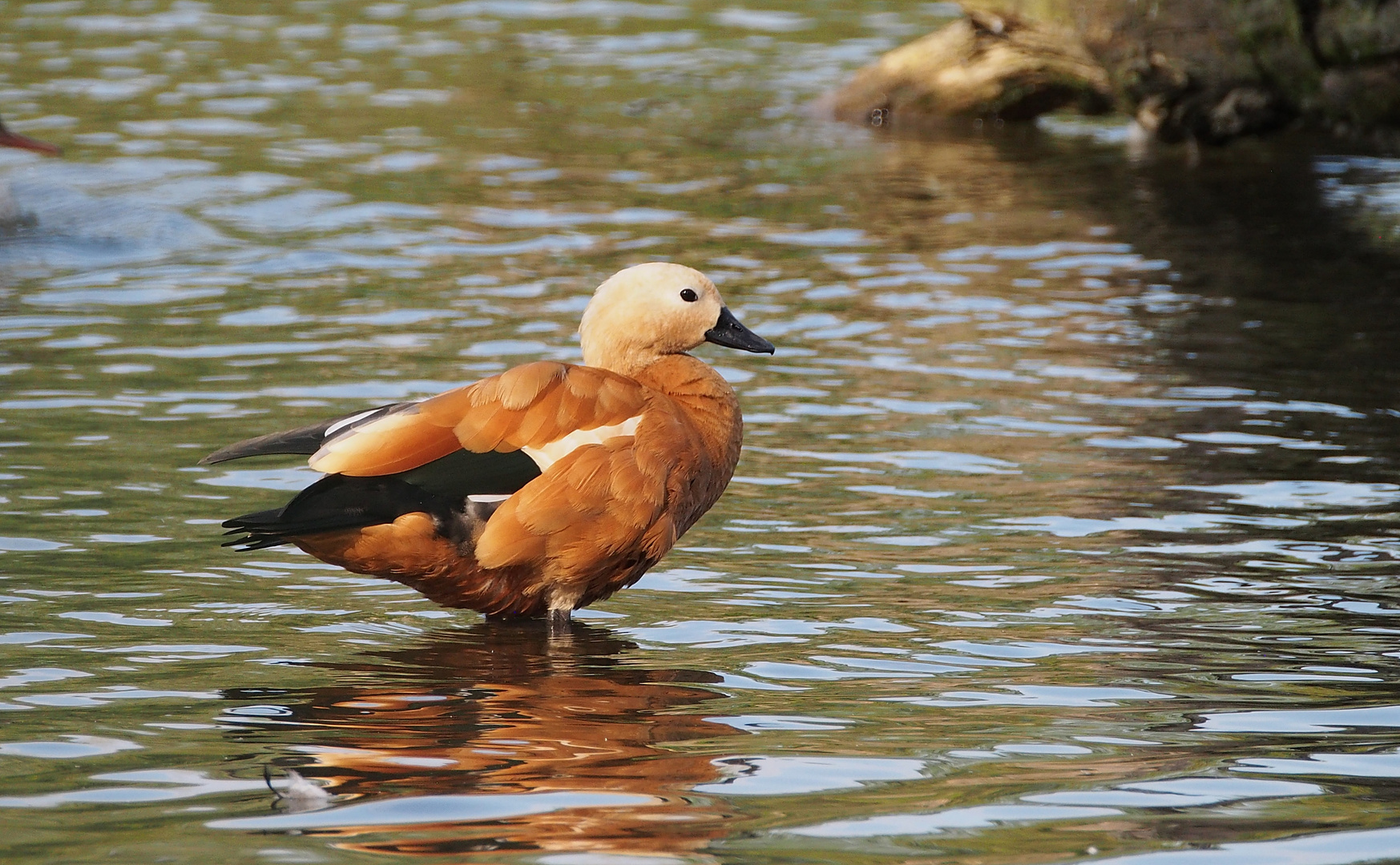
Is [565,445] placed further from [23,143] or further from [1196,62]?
[1196,62]

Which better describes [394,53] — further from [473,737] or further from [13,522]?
[473,737]

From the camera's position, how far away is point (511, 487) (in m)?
5.80

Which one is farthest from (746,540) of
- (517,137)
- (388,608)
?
(517,137)

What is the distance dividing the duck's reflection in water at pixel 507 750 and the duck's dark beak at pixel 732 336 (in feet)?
3.74

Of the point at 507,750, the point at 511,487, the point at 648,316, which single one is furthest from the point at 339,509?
the point at 648,316

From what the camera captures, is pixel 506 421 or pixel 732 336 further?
pixel 732 336

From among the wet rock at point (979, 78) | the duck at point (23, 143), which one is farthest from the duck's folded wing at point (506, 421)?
the wet rock at point (979, 78)

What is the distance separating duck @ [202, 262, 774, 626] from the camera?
18.3 ft

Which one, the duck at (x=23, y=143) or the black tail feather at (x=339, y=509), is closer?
the black tail feather at (x=339, y=509)

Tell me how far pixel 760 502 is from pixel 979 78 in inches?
421

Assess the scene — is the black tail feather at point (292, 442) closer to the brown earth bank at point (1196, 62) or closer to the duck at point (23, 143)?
the duck at point (23, 143)

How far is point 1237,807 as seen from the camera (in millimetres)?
4391

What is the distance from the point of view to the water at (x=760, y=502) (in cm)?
445

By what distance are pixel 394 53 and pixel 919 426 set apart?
12.9 meters
